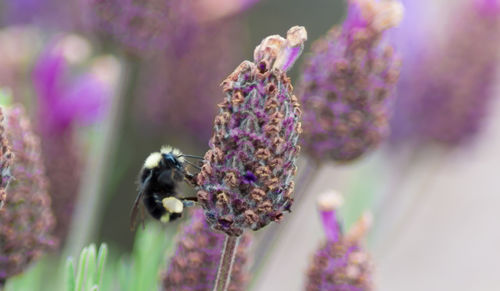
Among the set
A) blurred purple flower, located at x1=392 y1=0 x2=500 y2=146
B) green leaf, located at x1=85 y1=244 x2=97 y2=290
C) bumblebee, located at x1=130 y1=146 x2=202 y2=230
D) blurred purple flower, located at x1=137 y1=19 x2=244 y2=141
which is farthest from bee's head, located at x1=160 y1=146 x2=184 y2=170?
blurred purple flower, located at x1=392 y1=0 x2=500 y2=146

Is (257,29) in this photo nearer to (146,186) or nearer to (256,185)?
(146,186)

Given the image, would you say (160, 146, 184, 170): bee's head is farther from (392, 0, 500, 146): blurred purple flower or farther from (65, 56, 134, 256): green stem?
(392, 0, 500, 146): blurred purple flower

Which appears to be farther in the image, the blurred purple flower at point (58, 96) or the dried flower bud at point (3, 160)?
the blurred purple flower at point (58, 96)

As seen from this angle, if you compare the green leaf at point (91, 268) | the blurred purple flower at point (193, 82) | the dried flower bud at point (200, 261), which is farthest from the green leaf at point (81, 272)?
the blurred purple flower at point (193, 82)

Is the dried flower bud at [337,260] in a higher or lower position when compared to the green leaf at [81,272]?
higher

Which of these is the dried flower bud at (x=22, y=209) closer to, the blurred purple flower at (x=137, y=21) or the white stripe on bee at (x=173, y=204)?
the white stripe on bee at (x=173, y=204)

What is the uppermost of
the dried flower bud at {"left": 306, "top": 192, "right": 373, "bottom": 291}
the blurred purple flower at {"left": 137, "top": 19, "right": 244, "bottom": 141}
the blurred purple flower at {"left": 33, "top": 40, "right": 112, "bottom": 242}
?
the blurred purple flower at {"left": 137, "top": 19, "right": 244, "bottom": 141}

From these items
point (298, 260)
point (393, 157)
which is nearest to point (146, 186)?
point (393, 157)
